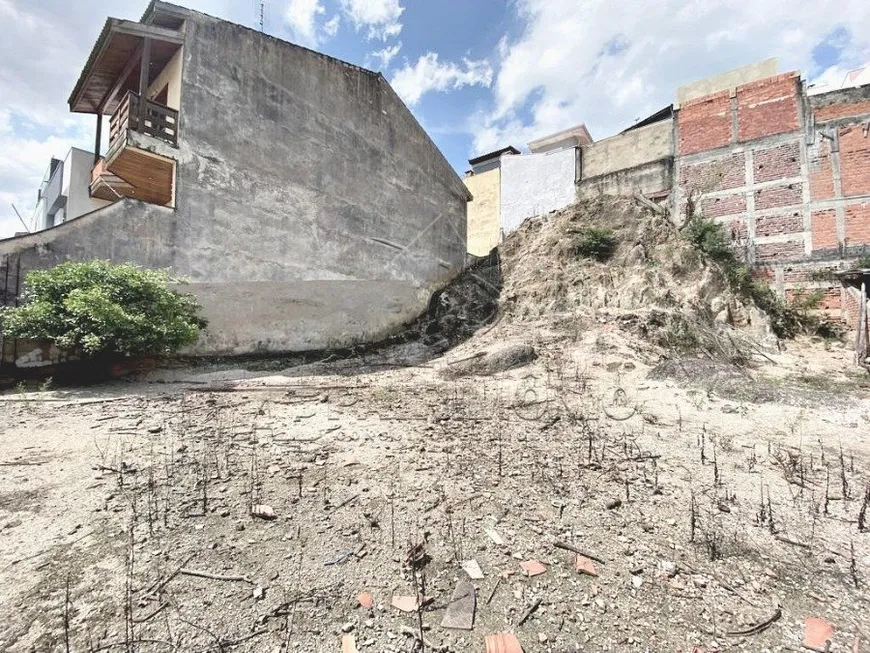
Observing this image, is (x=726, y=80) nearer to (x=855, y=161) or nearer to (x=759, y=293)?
(x=855, y=161)

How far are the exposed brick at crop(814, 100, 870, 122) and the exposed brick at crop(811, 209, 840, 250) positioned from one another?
332 cm

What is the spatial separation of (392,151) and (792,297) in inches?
566

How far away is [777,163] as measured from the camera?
14602 mm

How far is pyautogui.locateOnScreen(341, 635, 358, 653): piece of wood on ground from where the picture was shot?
197cm

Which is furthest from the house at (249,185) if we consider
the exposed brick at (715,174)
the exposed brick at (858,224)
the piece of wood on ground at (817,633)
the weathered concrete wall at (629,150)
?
the exposed brick at (858,224)

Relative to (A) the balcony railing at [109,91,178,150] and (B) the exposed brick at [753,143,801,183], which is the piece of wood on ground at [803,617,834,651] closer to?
(A) the balcony railing at [109,91,178,150]

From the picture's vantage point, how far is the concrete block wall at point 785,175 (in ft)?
44.0

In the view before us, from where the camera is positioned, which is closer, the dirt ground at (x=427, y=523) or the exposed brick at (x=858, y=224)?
the dirt ground at (x=427, y=523)

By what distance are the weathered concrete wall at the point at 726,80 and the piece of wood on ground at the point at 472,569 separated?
67.3 ft

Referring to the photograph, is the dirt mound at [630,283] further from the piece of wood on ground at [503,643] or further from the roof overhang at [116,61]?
the roof overhang at [116,61]

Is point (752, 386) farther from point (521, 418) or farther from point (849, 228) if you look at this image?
point (849, 228)

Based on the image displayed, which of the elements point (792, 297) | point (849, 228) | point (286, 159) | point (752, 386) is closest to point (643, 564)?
point (752, 386)

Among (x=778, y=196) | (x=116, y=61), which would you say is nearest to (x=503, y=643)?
(x=116, y=61)

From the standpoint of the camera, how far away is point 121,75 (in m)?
11.3
